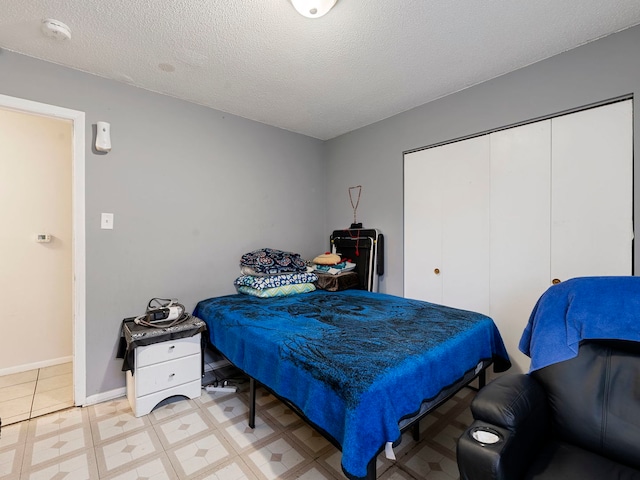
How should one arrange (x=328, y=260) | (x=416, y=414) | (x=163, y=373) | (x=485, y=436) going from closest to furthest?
1. (x=485, y=436)
2. (x=416, y=414)
3. (x=163, y=373)
4. (x=328, y=260)

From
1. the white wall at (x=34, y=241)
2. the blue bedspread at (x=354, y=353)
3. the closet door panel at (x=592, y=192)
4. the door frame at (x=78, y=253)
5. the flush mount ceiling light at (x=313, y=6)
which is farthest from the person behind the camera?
the white wall at (x=34, y=241)

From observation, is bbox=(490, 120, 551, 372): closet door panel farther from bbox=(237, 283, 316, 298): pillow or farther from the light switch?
the light switch

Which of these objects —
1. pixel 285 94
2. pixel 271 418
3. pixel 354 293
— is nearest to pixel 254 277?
pixel 354 293

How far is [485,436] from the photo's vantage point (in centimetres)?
109

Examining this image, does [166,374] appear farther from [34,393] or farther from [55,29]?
[55,29]

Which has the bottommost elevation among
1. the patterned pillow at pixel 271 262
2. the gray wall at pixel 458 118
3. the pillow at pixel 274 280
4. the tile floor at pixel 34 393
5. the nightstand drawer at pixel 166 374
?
the tile floor at pixel 34 393

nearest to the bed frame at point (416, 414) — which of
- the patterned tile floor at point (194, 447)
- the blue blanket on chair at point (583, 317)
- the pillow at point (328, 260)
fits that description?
the patterned tile floor at point (194, 447)

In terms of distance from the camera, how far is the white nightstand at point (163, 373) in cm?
215

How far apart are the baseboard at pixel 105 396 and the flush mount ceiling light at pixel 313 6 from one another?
3.01 m

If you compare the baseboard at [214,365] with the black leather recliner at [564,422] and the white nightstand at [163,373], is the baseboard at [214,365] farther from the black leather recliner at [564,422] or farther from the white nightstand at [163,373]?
the black leather recliner at [564,422]

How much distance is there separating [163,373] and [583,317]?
2612mm

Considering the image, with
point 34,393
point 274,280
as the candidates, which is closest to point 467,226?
point 274,280

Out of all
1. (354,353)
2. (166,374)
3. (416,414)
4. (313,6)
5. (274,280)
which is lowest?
(166,374)

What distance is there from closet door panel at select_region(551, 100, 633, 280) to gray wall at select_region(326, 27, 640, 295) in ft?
0.23
